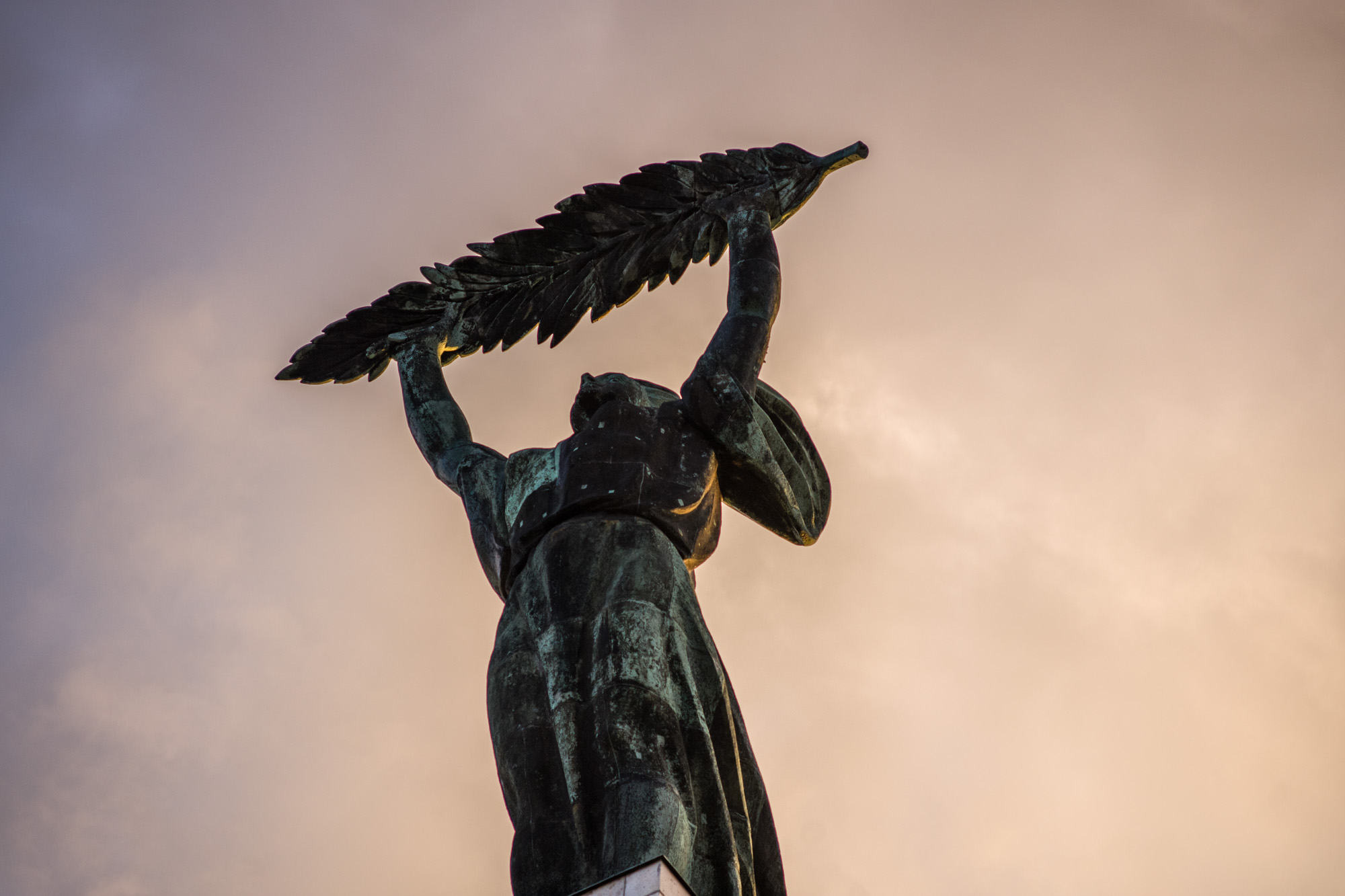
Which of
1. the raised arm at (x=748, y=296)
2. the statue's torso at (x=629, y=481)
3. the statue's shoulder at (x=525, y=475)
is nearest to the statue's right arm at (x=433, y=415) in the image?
the statue's shoulder at (x=525, y=475)

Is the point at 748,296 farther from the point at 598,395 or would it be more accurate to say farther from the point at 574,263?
the point at 574,263

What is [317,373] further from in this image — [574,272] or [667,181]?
[667,181]

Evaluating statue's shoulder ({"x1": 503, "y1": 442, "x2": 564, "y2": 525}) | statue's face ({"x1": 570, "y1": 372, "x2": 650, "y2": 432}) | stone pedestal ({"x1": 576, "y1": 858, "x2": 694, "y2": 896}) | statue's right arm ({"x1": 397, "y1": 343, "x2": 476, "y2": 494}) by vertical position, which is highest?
statue's right arm ({"x1": 397, "y1": 343, "x2": 476, "y2": 494})

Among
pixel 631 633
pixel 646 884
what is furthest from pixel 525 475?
pixel 646 884

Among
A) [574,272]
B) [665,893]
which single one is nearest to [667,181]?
[574,272]

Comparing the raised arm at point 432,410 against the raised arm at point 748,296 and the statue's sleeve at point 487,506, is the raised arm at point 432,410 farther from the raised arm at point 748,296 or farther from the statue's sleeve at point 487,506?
the raised arm at point 748,296

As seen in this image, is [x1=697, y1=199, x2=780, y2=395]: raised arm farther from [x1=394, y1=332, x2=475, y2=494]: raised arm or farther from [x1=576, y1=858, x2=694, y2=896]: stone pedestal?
[x1=576, y1=858, x2=694, y2=896]: stone pedestal

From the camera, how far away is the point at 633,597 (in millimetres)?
7867

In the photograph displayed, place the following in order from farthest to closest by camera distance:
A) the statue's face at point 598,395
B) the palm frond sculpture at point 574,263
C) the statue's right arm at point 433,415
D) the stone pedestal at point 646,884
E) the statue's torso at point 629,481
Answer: the palm frond sculpture at point 574,263, the statue's right arm at point 433,415, the statue's face at point 598,395, the statue's torso at point 629,481, the stone pedestal at point 646,884

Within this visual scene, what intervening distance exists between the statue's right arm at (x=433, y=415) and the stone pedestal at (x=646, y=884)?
3.45 meters

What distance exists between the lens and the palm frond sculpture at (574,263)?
10289 mm

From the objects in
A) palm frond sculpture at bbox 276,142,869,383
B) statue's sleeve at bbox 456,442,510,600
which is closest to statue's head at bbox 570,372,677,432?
statue's sleeve at bbox 456,442,510,600

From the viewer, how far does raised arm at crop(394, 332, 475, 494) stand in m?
9.59

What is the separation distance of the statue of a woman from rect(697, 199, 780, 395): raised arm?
1 cm
